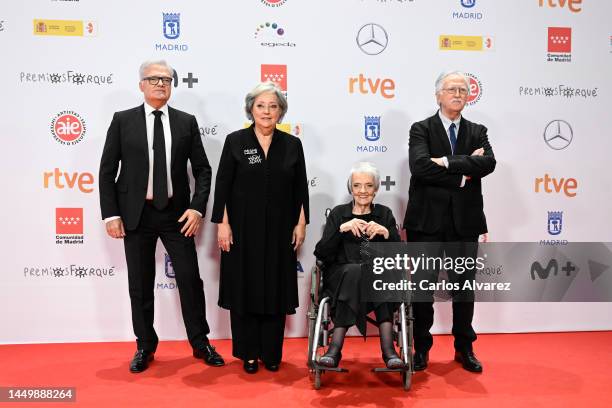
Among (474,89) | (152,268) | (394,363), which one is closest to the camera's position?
(394,363)

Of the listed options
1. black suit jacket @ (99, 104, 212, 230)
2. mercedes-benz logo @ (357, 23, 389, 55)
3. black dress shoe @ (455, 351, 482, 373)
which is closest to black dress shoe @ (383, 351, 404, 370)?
black dress shoe @ (455, 351, 482, 373)

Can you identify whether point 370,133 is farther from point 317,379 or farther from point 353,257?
point 317,379

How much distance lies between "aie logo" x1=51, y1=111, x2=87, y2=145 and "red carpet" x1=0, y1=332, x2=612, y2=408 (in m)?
1.44

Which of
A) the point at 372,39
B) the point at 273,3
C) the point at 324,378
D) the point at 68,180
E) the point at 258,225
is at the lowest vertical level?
the point at 324,378

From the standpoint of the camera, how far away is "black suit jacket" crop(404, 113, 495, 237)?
3.46 metres

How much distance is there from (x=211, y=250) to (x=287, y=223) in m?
0.89

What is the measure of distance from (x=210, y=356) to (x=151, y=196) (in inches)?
41.8

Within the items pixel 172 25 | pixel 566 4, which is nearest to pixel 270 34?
pixel 172 25

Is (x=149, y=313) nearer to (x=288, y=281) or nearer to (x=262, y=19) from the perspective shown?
(x=288, y=281)

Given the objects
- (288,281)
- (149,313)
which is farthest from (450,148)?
(149,313)

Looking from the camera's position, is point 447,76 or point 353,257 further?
point 447,76

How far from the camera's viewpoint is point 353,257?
135 inches

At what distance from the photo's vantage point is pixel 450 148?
3.59 metres

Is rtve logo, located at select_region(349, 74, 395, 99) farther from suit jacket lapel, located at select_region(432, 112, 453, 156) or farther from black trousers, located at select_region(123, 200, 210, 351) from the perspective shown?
black trousers, located at select_region(123, 200, 210, 351)
